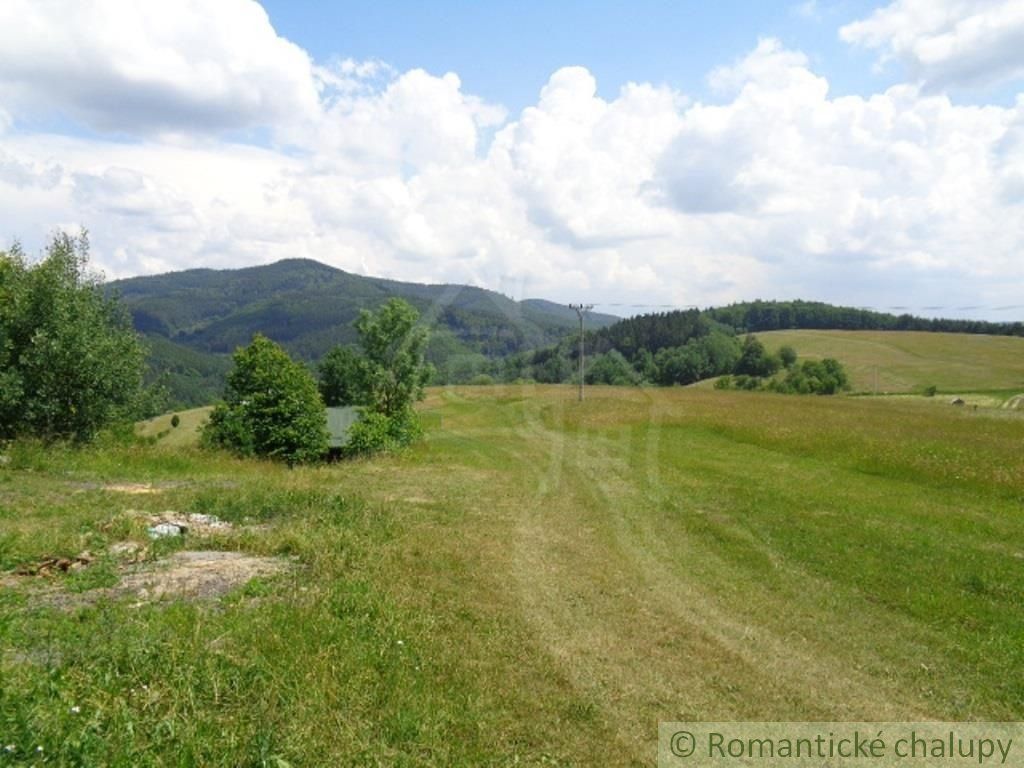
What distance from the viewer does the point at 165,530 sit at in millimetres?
10898

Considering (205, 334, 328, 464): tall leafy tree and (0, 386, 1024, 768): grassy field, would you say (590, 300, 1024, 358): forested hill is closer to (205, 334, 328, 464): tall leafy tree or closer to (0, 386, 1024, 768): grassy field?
(205, 334, 328, 464): tall leafy tree

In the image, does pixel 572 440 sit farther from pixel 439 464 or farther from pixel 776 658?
pixel 776 658

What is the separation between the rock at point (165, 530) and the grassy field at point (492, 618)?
0.31 metres

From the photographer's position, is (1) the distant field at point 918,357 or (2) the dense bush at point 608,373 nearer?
(2) the dense bush at point 608,373

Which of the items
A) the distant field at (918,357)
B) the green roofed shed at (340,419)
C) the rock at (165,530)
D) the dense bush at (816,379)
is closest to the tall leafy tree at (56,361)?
the green roofed shed at (340,419)

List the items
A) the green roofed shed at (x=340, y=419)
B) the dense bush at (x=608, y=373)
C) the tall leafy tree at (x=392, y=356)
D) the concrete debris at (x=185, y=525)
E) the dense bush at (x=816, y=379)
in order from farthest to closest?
1. the dense bush at (x=816, y=379)
2. the dense bush at (x=608, y=373)
3. the tall leafy tree at (x=392, y=356)
4. the green roofed shed at (x=340, y=419)
5. the concrete debris at (x=185, y=525)

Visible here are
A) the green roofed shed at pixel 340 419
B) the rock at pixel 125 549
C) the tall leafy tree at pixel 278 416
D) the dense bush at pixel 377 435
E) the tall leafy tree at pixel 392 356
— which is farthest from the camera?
the tall leafy tree at pixel 392 356

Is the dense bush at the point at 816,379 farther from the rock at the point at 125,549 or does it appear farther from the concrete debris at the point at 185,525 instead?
the rock at the point at 125,549

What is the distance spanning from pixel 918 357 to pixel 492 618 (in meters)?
103

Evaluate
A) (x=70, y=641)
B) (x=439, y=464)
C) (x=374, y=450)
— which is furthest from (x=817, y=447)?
(x=70, y=641)

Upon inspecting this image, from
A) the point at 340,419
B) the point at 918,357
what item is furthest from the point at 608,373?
the point at 918,357

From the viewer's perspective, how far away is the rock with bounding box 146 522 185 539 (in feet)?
34.7

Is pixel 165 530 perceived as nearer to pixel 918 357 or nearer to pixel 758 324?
pixel 918 357

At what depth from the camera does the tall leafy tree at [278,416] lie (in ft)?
91.2
